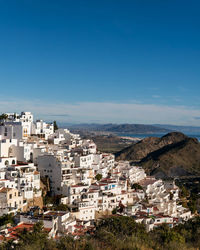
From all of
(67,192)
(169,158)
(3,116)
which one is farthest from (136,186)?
(169,158)

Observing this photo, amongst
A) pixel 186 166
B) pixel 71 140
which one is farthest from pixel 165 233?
pixel 186 166

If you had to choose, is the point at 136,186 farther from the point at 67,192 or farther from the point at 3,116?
the point at 3,116

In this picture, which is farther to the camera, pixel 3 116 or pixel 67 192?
pixel 3 116

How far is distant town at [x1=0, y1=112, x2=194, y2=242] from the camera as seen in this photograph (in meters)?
27.2

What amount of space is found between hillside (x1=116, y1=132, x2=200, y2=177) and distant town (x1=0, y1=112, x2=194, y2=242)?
1624 inches

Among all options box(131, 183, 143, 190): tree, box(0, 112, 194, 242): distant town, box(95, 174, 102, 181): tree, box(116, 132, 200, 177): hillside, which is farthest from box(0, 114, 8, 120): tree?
box(116, 132, 200, 177): hillside

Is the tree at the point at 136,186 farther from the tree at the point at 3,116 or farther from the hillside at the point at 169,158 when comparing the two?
the hillside at the point at 169,158

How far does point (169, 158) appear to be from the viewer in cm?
9912

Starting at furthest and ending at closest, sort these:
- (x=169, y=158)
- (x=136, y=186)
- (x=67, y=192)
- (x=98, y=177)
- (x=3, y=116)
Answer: (x=169, y=158), (x=3, y=116), (x=136, y=186), (x=98, y=177), (x=67, y=192)

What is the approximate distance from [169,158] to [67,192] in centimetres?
6987

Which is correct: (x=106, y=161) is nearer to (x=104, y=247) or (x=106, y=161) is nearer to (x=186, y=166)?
(x=104, y=247)

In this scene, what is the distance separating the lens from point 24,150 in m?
38.0

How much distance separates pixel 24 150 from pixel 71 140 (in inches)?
520

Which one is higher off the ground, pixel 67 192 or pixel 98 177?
pixel 98 177
